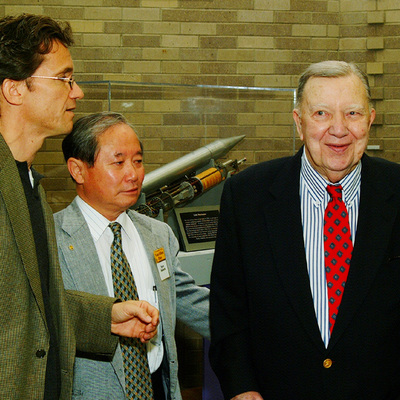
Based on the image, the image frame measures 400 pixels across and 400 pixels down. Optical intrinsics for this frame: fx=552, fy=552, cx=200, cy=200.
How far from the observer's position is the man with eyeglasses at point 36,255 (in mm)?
1473

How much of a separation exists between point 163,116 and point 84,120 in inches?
46.2

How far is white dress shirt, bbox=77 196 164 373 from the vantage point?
86.8 inches

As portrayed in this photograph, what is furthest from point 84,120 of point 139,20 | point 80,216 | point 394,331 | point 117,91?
point 139,20

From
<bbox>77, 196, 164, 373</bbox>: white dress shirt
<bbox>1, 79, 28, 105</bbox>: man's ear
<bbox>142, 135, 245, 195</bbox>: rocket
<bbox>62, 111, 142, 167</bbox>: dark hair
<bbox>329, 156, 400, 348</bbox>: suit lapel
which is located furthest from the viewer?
<bbox>142, 135, 245, 195</bbox>: rocket

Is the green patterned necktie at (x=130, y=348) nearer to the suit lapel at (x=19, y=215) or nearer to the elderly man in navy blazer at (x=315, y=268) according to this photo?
the elderly man in navy blazer at (x=315, y=268)

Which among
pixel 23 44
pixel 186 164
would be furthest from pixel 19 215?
pixel 186 164

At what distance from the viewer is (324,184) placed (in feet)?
5.70

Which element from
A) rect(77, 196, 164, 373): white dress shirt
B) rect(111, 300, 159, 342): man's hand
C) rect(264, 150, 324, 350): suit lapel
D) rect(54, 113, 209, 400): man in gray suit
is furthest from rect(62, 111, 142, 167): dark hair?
rect(264, 150, 324, 350): suit lapel

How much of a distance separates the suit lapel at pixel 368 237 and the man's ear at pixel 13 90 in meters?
1.10

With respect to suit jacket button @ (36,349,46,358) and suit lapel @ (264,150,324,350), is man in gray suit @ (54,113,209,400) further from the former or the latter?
suit lapel @ (264,150,324,350)

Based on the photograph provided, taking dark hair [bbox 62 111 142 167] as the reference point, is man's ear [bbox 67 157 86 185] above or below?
below

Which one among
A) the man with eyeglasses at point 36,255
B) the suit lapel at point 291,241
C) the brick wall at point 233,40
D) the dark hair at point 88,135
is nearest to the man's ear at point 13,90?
the man with eyeglasses at point 36,255

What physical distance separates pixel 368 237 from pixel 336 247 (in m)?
0.10

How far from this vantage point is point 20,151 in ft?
5.54
